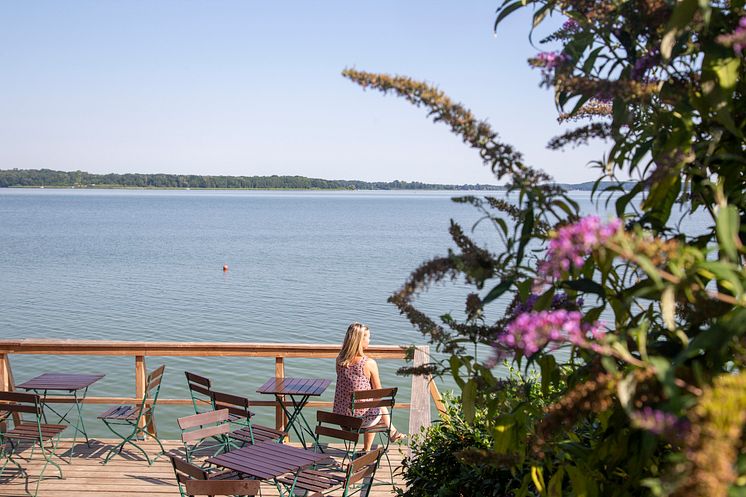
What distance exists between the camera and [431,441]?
3.81 metres

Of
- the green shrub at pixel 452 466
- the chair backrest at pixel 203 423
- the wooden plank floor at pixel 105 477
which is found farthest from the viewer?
the wooden plank floor at pixel 105 477

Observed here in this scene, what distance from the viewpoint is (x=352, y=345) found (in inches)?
241

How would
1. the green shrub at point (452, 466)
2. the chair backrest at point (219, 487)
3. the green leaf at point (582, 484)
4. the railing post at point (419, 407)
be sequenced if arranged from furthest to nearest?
the railing post at point (419, 407), the chair backrest at point (219, 487), the green shrub at point (452, 466), the green leaf at point (582, 484)

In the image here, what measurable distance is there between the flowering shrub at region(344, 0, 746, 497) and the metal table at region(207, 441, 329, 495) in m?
2.98

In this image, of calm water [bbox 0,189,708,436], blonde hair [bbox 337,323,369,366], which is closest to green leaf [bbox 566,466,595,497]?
blonde hair [bbox 337,323,369,366]

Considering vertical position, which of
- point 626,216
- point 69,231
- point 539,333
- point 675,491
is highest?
point 626,216

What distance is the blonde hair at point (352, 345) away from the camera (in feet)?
20.0

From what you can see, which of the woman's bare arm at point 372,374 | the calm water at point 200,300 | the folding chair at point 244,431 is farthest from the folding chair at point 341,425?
the calm water at point 200,300

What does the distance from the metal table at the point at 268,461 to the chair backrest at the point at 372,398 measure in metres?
0.94

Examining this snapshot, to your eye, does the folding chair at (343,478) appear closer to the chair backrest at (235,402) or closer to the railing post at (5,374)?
the chair backrest at (235,402)

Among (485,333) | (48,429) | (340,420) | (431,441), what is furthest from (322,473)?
(485,333)

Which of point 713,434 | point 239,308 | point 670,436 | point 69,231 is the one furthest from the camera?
point 69,231

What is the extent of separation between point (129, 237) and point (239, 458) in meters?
52.7

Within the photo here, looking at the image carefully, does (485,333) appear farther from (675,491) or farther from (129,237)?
(129,237)
